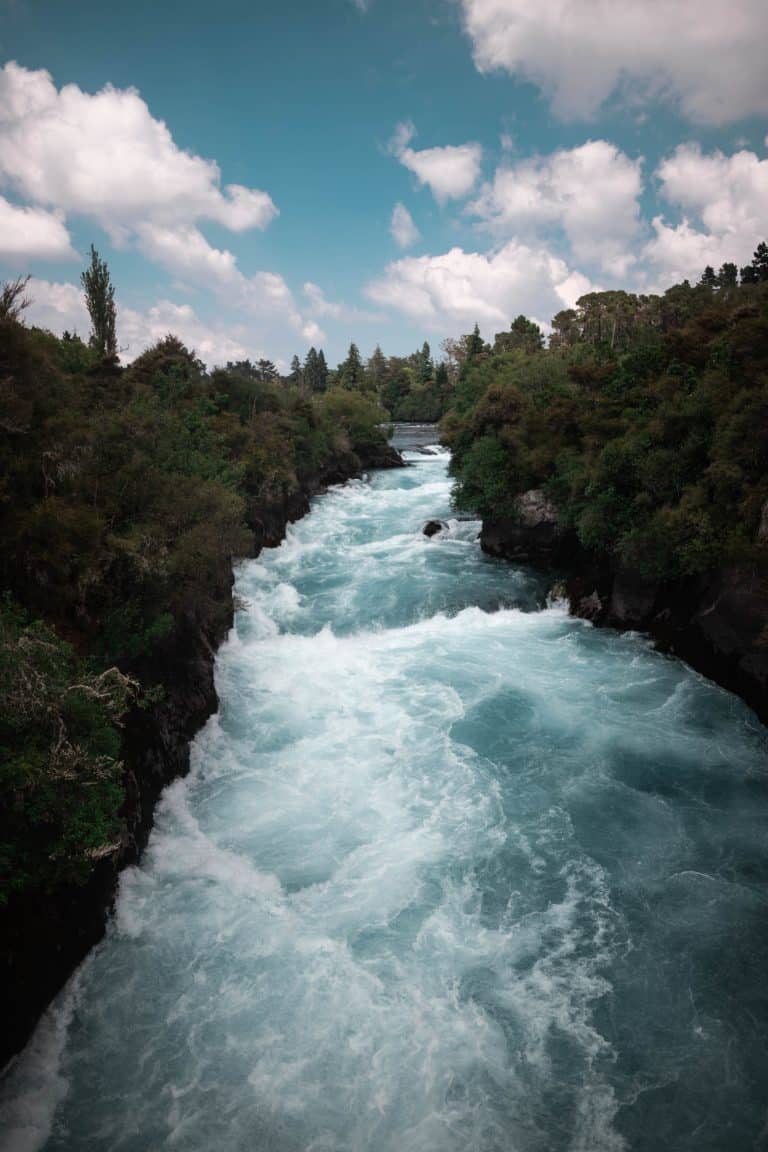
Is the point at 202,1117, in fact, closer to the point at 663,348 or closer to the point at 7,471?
the point at 7,471

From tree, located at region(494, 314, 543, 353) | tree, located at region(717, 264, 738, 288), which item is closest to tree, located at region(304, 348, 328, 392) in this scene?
tree, located at region(494, 314, 543, 353)

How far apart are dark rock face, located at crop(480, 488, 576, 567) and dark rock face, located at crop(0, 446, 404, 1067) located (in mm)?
13811

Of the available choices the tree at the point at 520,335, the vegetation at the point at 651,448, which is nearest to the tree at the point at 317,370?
the tree at the point at 520,335

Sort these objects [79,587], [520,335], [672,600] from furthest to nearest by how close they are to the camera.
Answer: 1. [520,335]
2. [672,600]
3. [79,587]

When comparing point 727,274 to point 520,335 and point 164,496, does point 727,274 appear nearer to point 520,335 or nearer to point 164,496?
point 520,335

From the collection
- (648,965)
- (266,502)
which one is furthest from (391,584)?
(648,965)

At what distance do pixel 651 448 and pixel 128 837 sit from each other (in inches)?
752

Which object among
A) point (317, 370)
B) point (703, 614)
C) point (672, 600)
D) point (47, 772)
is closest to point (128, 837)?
point (47, 772)

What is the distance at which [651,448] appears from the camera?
66.2 feet

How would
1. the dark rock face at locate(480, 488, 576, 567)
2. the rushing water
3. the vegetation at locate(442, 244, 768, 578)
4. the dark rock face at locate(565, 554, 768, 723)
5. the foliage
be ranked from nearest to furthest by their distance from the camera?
1. the foliage
2. the rushing water
3. the dark rock face at locate(565, 554, 768, 723)
4. the vegetation at locate(442, 244, 768, 578)
5. the dark rock face at locate(480, 488, 576, 567)

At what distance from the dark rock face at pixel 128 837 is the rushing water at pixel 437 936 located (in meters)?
0.38

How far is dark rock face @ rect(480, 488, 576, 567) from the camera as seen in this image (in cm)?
2578

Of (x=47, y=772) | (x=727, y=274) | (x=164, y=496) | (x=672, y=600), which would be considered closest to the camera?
(x=47, y=772)

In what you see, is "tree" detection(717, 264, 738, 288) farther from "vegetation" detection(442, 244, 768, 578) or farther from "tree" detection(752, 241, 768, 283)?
"vegetation" detection(442, 244, 768, 578)
